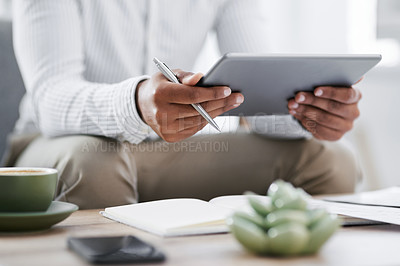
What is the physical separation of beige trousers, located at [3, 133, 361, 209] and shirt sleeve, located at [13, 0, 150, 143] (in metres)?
0.04

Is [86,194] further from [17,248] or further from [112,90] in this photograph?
[17,248]

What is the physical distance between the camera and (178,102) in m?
0.86

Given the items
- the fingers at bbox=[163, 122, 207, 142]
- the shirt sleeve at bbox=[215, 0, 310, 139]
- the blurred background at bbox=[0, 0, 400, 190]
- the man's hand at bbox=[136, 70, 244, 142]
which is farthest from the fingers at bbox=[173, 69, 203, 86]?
the blurred background at bbox=[0, 0, 400, 190]

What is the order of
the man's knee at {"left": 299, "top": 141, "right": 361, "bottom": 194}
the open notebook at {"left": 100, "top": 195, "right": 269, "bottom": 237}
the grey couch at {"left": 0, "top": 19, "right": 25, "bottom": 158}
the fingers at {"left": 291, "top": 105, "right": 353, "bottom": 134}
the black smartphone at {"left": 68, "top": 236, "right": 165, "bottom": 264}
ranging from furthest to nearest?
1. the grey couch at {"left": 0, "top": 19, "right": 25, "bottom": 158}
2. the man's knee at {"left": 299, "top": 141, "right": 361, "bottom": 194}
3. the fingers at {"left": 291, "top": 105, "right": 353, "bottom": 134}
4. the open notebook at {"left": 100, "top": 195, "right": 269, "bottom": 237}
5. the black smartphone at {"left": 68, "top": 236, "right": 165, "bottom": 264}

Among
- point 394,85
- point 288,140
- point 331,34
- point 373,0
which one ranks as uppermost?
point 373,0

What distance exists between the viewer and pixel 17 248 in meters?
0.59

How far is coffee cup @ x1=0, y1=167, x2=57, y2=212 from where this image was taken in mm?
673

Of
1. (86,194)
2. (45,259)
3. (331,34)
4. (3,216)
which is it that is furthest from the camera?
(331,34)

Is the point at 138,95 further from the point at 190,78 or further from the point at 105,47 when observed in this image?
the point at 105,47

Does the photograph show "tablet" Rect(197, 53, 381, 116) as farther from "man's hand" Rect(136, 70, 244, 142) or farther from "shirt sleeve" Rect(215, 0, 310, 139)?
"shirt sleeve" Rect(215, 0, 310, 139)

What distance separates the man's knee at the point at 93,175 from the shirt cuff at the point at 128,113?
4 centimetres

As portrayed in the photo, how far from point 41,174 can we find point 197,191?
22.0 inches

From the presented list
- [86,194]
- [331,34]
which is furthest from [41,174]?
[331,34]

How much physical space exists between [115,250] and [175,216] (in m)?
0.17
